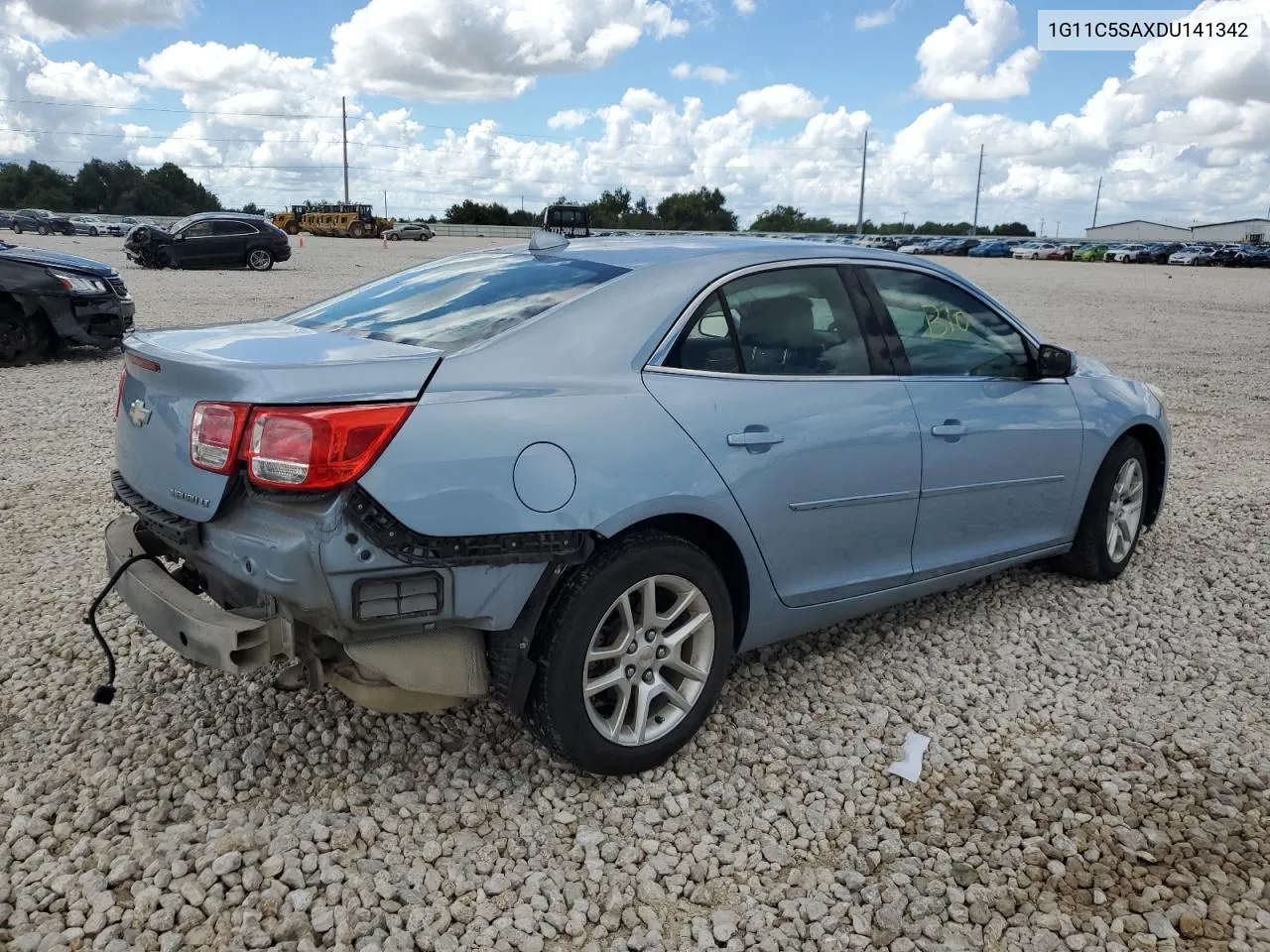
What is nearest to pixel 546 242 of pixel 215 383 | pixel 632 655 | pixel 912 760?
pixel 215 383

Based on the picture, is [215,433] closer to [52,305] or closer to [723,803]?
[723,803]

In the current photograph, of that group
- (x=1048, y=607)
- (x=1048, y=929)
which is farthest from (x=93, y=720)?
(x=1048, y=607)

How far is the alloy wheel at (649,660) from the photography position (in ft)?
9.87

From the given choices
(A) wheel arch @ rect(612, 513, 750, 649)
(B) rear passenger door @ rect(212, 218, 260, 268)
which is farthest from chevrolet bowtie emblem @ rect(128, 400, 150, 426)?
(B) rear passenger door @ rect(212, 218, 260, 268)

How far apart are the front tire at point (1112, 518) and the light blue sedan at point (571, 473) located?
2.53 feet

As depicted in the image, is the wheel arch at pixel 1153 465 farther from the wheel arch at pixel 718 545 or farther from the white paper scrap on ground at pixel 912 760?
the wheel arch at pixel 718 545

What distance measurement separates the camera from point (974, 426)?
3.93 m

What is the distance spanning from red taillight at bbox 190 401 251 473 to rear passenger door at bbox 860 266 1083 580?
7.67ft

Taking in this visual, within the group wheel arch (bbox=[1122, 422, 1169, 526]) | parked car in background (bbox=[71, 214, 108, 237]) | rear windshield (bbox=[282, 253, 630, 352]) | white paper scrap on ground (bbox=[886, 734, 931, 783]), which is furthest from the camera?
parked car in background (bbox=[71, 214, 108, 237])

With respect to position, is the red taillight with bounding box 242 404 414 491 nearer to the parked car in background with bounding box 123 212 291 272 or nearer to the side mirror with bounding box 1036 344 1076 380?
the side mirror with bounding box 1036 344 1076 380

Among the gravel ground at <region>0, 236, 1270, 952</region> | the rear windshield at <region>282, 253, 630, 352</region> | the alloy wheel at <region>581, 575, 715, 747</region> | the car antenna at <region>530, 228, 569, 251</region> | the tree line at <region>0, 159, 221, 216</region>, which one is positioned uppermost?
the tree line at <region>0, 159, 221, 216</region>

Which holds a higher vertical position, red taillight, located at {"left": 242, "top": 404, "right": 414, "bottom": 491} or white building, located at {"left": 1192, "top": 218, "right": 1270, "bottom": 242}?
white building, located at {"left": 1192, "top": 218, "right": 1270, "bottom": 242}

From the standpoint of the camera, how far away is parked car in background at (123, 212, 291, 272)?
2462 cm

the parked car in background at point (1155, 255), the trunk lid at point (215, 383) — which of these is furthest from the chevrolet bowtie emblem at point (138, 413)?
the parked car in background at point (1155, 255)
